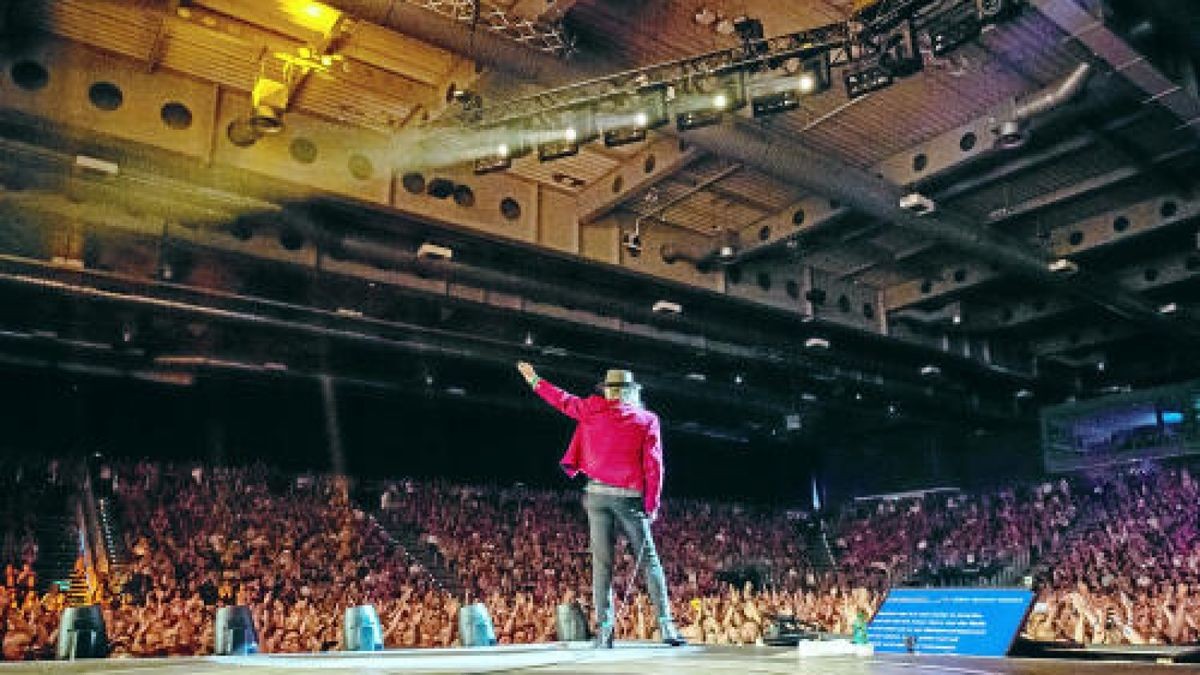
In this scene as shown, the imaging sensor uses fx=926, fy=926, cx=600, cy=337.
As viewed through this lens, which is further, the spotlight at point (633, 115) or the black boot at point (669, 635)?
the spotlight at point (633, 115)

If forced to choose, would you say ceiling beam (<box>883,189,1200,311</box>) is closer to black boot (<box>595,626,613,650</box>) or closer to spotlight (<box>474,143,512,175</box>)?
spotlight (<box>474,143,512,175</box>)

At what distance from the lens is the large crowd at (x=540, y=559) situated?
11039 millimetres

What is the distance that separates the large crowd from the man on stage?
105 inches

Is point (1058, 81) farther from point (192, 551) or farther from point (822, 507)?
point (822, 507)

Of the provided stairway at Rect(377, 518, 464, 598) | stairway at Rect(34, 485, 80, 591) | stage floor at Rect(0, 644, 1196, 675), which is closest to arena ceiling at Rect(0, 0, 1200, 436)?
stairway at Rect(34, 485, 80, 591)

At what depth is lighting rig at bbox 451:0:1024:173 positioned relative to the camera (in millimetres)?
6309

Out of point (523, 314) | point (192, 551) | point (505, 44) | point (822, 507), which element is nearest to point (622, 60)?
point (505, 44)

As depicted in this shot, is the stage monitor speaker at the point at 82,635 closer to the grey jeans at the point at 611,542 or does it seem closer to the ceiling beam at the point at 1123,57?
the grey jeans at the point at 611,542

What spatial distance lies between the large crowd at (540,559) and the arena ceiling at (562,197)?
2809 mm

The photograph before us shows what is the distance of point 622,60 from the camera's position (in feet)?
24.5

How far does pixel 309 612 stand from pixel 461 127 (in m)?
7.00

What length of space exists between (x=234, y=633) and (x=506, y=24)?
4.47 meters

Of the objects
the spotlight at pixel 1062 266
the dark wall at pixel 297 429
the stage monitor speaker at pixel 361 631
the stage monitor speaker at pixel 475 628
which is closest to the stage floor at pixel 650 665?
the stage monitor speaker at pixel 361 631

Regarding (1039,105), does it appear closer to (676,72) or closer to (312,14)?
(676,72)
